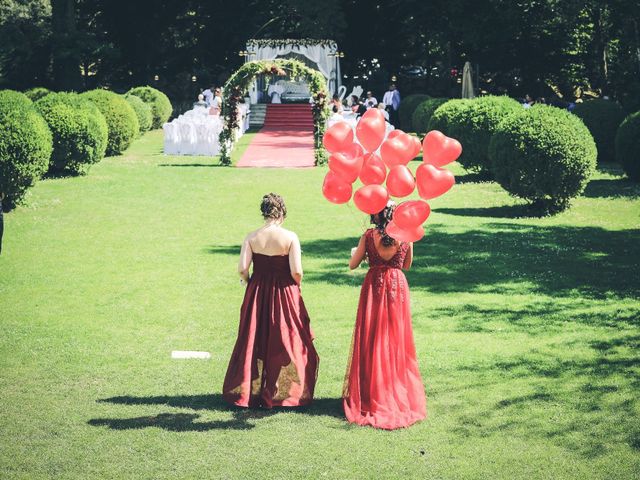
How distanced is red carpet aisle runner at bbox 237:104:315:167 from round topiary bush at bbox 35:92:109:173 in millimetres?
5016

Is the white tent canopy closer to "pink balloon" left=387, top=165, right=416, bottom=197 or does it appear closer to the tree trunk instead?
the tree trunk

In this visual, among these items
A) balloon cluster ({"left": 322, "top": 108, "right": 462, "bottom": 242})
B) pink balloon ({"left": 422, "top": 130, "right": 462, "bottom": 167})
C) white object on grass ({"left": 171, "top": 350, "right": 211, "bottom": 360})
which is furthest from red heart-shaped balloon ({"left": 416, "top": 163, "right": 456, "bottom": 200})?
white object on grass ({"left": 171, "top": 350, "right": 211, "bottom": 360})

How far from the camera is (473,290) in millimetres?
12492

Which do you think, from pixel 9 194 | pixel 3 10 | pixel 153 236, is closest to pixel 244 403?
pixel 153 236

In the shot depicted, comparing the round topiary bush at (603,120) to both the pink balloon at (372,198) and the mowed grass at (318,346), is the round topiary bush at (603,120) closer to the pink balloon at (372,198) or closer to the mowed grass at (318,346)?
the mowed grass at (318,346)

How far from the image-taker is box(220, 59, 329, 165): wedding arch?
27.3m

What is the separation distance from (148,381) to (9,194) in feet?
37.1

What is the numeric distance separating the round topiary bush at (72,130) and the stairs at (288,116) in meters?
16.7

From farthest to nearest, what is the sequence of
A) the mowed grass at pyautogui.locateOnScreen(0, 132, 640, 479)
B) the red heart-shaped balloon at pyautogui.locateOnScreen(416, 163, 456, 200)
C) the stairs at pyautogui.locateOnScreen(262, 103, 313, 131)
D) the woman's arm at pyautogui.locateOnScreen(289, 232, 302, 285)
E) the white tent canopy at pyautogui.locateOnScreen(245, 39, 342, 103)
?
the white tent canopy at pyautogui.locateOnScreen(245, 39, 342, 103)
the stairs at pyautogui.locateOnScreen(262, 103, 313, 131)
the woman's arm at pyautogui.locateOnScreen(289, 232, 302, 285)
the red heart-shaped balloon at pyautogui.locateOnScreen(416, 163, 456, 200)
the mowed grass at pyautogui.locateOnScreen(0, 132, 640, 479)

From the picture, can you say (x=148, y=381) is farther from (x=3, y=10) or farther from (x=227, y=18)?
(x=3, y=10)

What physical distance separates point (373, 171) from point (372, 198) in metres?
0.35

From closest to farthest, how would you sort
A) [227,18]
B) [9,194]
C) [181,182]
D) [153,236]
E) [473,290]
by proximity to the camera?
1. [473,290]
2. [153,236]
3. [9,194]
4. [181,182]
5. [227,18]

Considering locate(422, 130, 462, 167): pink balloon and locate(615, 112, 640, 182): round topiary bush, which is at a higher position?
locate(422, 130, 462, 167): pink balloon

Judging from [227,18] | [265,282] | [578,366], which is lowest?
[578,366]
